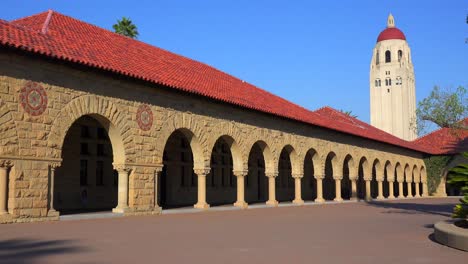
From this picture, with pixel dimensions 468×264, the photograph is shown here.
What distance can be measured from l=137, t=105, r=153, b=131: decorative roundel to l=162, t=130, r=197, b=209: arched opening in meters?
5.41

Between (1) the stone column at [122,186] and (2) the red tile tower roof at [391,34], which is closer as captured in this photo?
(1) the stone column at [122,186]

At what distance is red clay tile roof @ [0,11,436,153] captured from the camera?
12.7m

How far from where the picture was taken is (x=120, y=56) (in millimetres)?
16047

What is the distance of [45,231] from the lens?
948cm

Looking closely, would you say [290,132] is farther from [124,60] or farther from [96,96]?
[96,96]

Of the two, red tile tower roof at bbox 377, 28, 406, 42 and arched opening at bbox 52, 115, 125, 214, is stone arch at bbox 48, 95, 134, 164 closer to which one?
arched opening at bbox 52, 115, 125, 214

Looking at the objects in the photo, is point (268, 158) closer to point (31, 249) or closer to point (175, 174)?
point (175, 174)

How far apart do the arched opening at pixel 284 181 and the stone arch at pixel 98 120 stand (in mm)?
16270

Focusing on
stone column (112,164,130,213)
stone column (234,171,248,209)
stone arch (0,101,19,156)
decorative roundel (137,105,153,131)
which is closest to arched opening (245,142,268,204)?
stone column (234,171,248,209)

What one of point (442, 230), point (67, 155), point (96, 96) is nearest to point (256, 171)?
point (67, 155)

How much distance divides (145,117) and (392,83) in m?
72.2

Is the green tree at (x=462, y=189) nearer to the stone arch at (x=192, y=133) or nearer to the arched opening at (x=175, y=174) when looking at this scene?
the stone arch at (x=192, y=133)

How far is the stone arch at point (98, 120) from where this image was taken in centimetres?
1249

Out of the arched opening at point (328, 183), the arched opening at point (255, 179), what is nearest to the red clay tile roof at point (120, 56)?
the arched opening at point (255, 179)
